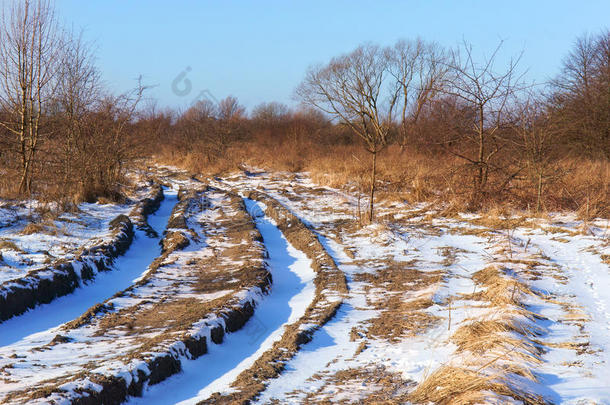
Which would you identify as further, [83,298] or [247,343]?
[83,298]

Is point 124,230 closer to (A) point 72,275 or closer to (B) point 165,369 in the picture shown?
(A) point 72,275

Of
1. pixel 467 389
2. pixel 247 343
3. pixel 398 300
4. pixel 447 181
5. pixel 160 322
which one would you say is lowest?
pixel 247 343

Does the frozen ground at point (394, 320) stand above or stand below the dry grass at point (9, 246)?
below

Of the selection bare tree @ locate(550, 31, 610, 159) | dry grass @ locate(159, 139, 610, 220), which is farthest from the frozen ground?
bare tree @ locate(550, 31, 610, 159)

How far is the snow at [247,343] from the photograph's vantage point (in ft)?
12.3

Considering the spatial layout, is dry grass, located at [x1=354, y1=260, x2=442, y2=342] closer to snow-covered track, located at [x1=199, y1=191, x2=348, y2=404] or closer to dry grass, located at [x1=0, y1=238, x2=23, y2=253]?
snow-covered track, located at [x1=199, y1=191, x2=348, y2=404]

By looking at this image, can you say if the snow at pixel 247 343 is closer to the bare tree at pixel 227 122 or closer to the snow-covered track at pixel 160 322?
the snow-covered track at pixel 160 322

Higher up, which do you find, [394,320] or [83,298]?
[394,320]

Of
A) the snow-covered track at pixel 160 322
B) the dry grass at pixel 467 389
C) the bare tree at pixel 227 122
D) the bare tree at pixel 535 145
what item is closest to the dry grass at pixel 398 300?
the dry grass at pixel 467 389

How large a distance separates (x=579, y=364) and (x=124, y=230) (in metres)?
8.01

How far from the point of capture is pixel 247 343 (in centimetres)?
492

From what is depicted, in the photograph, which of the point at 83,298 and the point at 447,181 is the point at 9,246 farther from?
the point at 447,181

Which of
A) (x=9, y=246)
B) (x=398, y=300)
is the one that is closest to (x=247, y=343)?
(x=398, y=300)

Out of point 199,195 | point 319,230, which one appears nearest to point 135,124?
point 199,195
